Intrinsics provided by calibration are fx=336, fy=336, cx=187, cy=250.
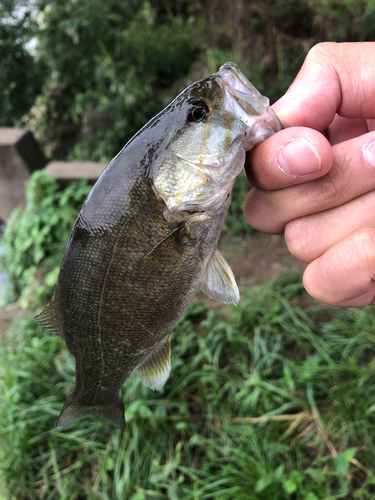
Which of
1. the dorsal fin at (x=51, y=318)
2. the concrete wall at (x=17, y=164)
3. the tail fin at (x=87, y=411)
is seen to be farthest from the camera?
the concrete wall at (x=17, y=164)

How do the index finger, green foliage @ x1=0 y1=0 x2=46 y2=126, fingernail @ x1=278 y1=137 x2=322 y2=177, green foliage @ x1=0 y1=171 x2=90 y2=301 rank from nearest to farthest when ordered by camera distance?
fingernail @ x1=278 y1=137 x2=322 y2=177, the index finger, green foliage @ x1=0 y1=171 x2=90 y2=301, green foliage @ x1=0 y1=0 x2=46 y2=126

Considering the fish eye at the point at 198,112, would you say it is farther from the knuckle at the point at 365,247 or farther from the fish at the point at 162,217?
the knuckle at the point at 365,247

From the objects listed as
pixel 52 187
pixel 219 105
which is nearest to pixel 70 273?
pixel 219 105

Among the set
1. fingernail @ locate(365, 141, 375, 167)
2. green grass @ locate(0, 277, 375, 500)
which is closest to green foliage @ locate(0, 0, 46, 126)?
green grass @ locate(0, 277, 375, 500)

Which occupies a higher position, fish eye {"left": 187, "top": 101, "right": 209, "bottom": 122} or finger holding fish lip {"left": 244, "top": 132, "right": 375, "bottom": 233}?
fish eye {"left": 187, "top": 101, "right": 209, "bottom": 122}

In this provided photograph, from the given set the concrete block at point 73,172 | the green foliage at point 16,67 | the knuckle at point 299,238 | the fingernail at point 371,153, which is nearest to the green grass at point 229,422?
the knuckle at point 299,238

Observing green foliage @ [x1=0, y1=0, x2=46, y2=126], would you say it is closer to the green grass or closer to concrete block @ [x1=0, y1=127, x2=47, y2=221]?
concrete block @ [x1=0, y1=127, x2=47, y2=221]
